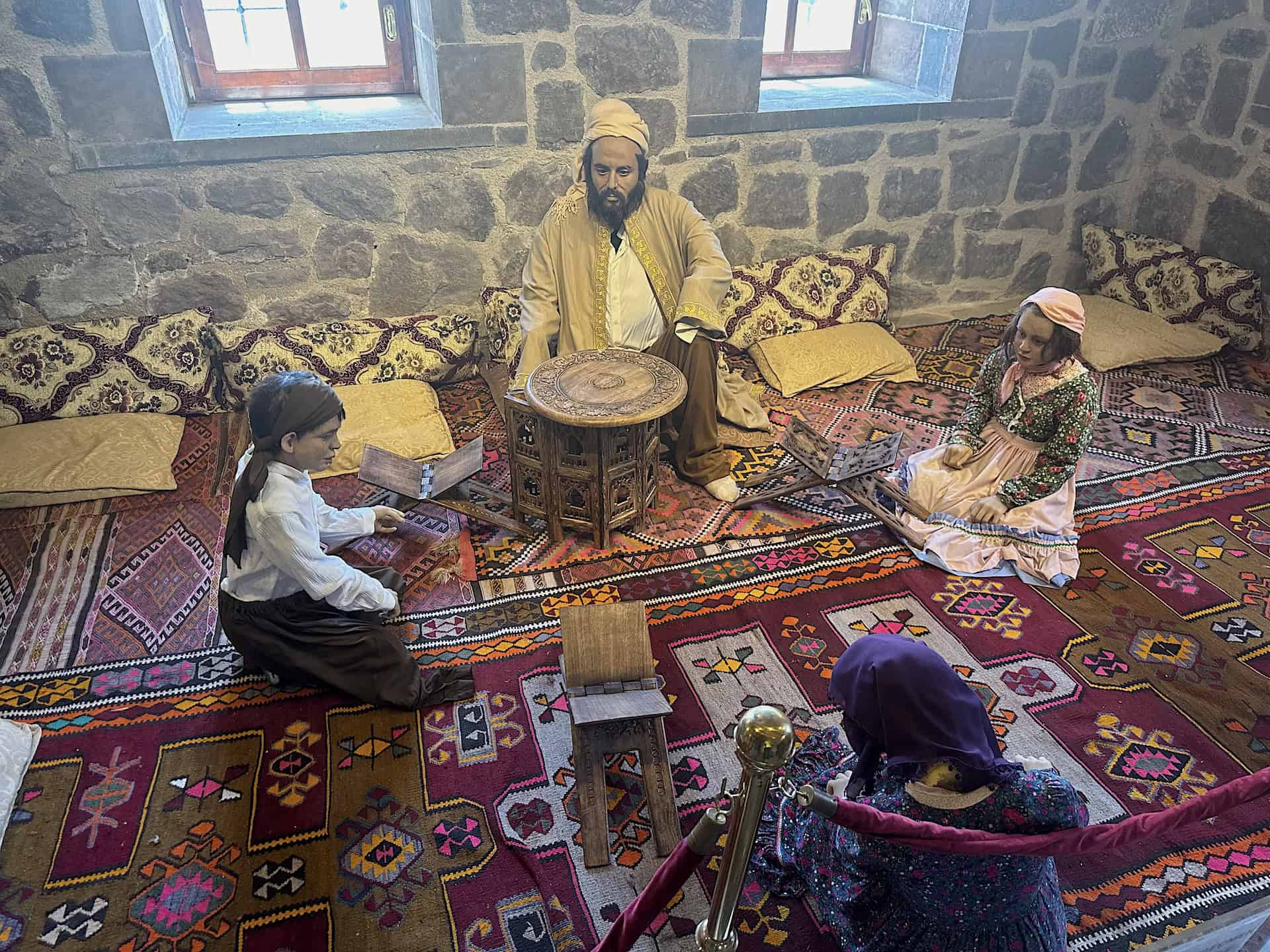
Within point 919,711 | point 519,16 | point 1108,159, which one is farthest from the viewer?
point 1108,159

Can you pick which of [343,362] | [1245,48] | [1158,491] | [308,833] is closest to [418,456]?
[343,362]

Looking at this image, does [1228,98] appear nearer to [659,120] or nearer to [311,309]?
[659,120]

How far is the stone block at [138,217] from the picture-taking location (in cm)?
411

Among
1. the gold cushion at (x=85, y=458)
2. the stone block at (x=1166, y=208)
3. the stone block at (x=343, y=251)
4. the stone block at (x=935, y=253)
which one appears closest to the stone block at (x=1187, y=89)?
the stone block at (x=1166, y=208)

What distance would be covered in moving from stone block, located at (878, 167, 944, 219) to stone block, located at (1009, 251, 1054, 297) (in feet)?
2.78

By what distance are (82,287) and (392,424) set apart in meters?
1.61

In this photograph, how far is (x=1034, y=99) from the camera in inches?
201

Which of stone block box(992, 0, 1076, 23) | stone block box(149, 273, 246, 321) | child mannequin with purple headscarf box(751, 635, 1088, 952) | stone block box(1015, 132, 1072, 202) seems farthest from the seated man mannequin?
stone block box(1015, 132, 1072, 202)

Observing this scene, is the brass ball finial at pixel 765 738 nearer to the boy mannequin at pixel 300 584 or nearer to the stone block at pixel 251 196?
the boy mannequin at pixel 300 584

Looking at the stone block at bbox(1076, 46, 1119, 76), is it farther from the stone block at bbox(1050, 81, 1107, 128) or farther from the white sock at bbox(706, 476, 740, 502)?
the white sock at bbox(706, 476, 740, 502)

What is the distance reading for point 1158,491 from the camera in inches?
157

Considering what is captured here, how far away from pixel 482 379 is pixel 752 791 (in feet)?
11.9

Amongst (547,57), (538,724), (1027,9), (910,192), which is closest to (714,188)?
(547,57)

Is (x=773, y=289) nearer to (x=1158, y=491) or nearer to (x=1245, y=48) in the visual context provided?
(x=1158, y=491)
